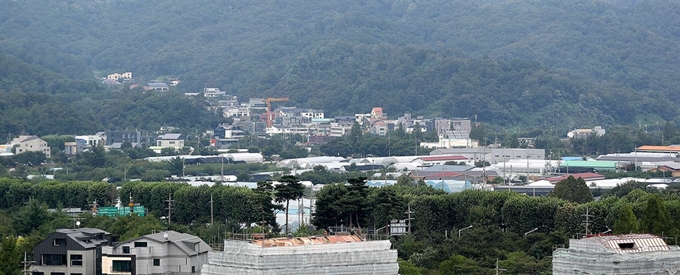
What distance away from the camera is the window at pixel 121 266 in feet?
156

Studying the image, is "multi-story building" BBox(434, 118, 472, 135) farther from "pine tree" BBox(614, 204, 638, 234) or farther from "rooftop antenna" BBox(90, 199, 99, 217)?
"pine tree" BBox(614, 204, 638, 234)

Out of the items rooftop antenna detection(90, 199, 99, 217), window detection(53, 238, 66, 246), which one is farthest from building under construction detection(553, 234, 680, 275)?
rooftop antenna detection(90, 199, 99, 217)

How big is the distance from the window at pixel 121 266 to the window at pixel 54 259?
5.98 ft

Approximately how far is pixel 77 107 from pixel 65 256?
331ft

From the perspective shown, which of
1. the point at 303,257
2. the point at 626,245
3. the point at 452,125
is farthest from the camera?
the point at 452,125

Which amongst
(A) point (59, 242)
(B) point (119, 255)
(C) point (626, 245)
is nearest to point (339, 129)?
(A) point (59, 242)

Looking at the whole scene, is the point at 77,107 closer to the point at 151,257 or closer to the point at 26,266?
the point at 26,266

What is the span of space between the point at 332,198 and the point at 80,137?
269 ft

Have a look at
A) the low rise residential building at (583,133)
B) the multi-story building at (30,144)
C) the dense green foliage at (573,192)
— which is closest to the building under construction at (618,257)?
the dense green foliage at (573,192)

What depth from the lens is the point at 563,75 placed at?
587 feet

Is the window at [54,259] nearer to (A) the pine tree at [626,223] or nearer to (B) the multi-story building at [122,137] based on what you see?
(A) the pine tree at [626,223]

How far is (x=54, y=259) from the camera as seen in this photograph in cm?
4869

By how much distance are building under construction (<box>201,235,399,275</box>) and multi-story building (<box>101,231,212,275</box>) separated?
12.8m

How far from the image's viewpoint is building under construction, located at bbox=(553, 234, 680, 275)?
3278 centimetres
